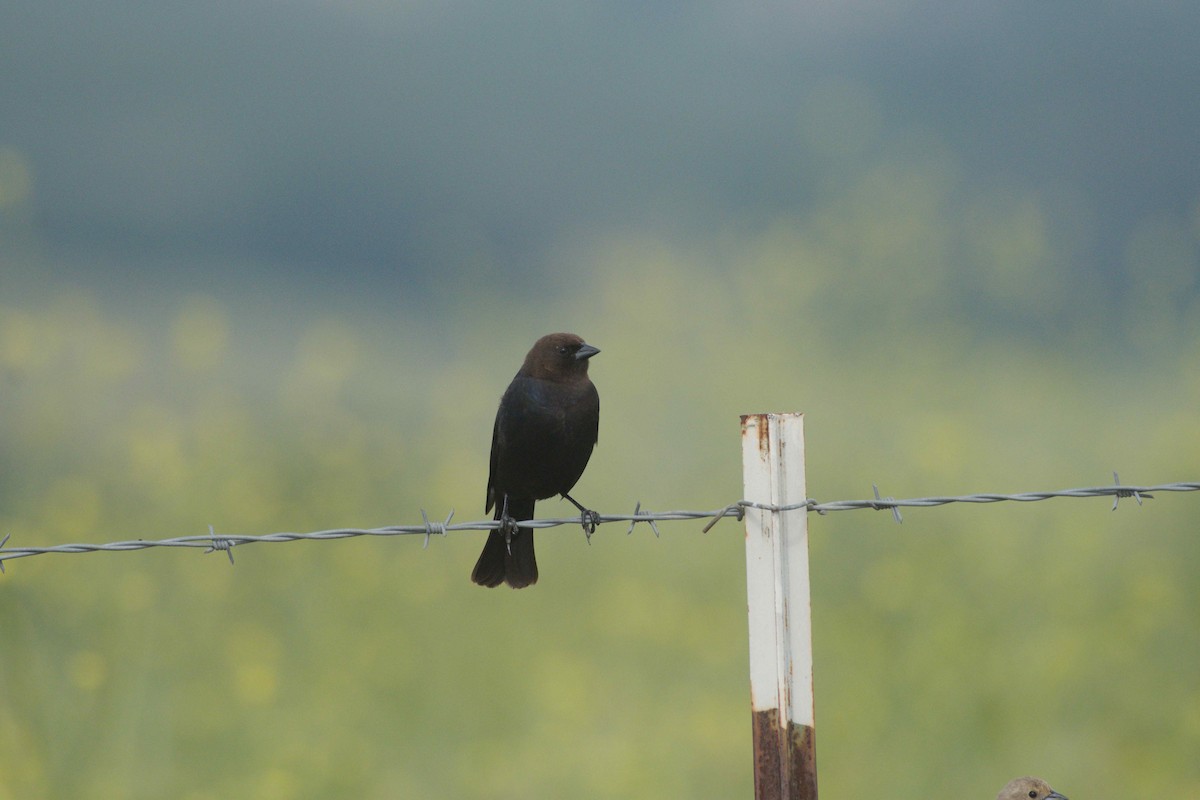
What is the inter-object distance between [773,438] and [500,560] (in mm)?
2058

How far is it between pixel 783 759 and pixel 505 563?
203 cm

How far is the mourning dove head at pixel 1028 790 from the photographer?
12.1ft

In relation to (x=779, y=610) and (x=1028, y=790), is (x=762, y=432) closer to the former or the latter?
(x=779, y=610)

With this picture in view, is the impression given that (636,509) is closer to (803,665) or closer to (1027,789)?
(803,665)

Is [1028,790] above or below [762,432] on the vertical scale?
below

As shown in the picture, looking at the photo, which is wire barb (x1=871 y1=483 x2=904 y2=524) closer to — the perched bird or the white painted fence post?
the white painted fence post

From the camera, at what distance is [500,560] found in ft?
14.4

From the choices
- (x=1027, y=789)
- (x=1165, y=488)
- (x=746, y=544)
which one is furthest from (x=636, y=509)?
(x=1027, y=789)

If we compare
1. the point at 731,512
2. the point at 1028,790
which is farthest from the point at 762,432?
the point at 1028,790

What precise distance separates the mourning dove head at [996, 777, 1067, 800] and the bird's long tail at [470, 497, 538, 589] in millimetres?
1866

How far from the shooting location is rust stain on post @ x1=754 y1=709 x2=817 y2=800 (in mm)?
2539

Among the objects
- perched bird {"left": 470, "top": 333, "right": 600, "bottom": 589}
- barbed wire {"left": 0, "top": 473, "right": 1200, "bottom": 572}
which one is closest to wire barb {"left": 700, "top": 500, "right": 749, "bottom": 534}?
barbed wire {"left": 0, "top": 473, "right": 1200, "bottom": 572}

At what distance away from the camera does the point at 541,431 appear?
4113mm

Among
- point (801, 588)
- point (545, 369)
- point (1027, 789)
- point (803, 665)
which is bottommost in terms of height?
point (1027, 789)
